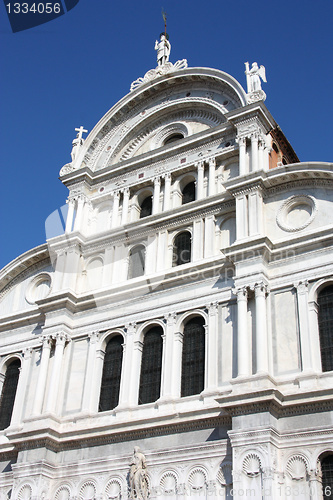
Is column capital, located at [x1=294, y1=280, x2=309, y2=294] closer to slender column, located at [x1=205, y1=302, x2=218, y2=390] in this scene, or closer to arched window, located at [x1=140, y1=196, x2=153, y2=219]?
slender column, located at [x1=205, y1=302, x2=218, y2=390]

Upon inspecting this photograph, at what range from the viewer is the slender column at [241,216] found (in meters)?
19.3

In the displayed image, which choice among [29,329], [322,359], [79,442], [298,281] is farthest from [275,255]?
[29,329]

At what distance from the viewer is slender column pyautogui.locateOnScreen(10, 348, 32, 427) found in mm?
21078

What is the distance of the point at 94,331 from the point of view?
2097 centimetres

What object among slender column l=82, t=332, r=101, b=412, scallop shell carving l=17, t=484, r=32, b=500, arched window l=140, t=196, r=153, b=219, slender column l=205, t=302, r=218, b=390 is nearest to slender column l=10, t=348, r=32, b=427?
slender column l=82, t=332, r=101, b=412

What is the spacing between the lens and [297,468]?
1516 cm

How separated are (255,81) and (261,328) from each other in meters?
9.75

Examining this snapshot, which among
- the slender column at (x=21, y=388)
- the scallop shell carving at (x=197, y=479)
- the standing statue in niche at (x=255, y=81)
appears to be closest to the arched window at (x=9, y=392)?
the slender column at (x=21, y=388)

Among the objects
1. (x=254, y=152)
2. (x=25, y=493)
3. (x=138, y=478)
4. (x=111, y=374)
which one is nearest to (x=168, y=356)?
(x=111, y=374)

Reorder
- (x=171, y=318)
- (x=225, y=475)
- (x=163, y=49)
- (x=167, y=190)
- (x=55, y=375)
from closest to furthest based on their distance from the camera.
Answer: (x=225, y=475), (x=171, y=318), (x=55, y=375), (x=167, y=190), (x=163, y=49)

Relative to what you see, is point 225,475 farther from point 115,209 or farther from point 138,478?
point 115,209

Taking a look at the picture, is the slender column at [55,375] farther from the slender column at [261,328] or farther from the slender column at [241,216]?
the slender column at [261,328]

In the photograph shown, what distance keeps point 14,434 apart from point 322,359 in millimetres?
9610

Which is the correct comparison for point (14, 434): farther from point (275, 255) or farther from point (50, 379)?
point (275, 255)
